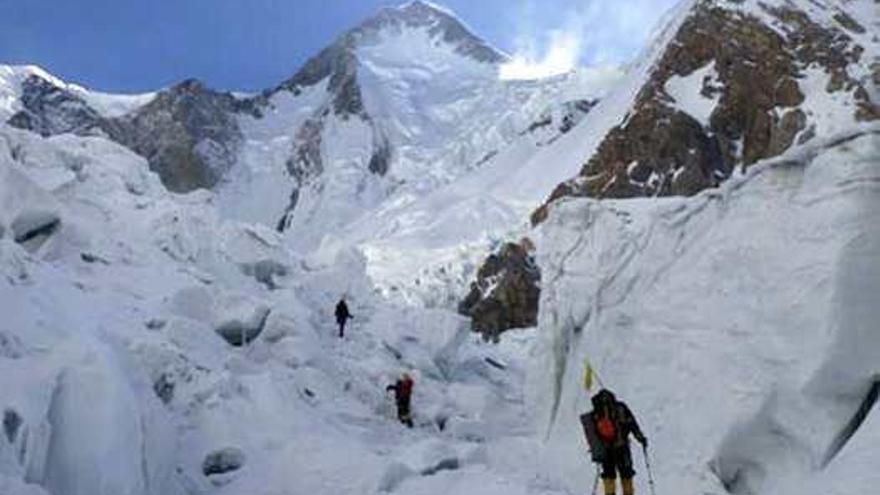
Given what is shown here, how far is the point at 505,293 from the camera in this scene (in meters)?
88.5

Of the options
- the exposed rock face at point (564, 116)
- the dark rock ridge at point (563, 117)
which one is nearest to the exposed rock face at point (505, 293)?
the dark rock ridge at point (563, 117)

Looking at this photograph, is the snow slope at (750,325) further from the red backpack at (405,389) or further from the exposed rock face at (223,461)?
the exposed rock face at (223,461)

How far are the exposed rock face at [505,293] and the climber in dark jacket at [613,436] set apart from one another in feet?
225

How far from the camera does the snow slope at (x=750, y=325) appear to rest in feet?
60.0

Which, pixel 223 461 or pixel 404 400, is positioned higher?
pixel 404 400

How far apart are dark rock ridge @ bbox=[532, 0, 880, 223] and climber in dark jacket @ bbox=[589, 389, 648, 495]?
76.8 m

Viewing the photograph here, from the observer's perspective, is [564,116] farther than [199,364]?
Yes

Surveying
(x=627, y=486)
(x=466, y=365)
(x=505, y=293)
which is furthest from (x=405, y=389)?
(x=505, y=293)

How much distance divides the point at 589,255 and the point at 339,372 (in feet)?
26.3

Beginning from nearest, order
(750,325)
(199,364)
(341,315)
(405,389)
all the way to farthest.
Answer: (750,325) < (199,364) < (405,389) < (341,315)

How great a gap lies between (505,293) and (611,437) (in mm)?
73850

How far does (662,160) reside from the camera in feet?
314

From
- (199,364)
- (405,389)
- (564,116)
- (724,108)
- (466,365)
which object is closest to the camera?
(199,364)

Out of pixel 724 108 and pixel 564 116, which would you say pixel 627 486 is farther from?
pixel 564 116
